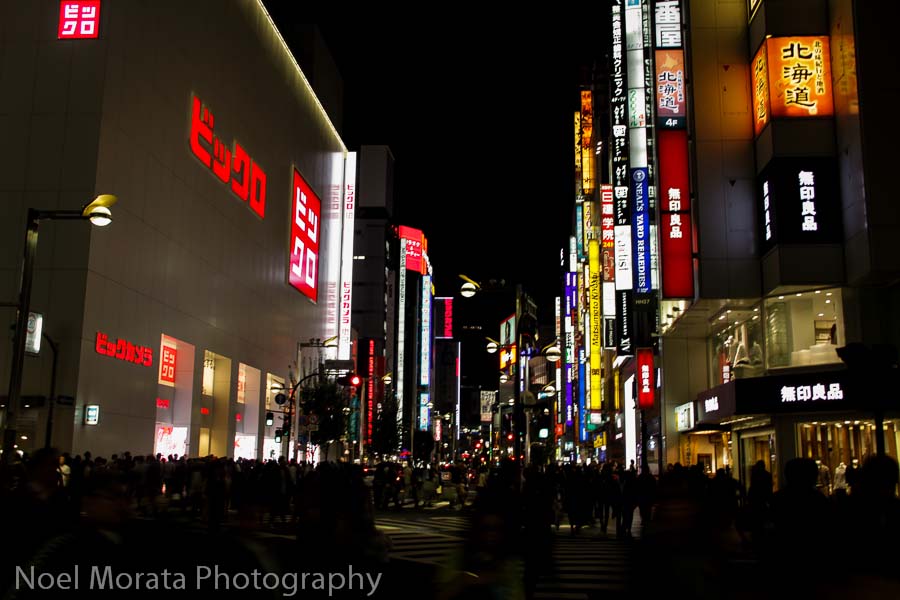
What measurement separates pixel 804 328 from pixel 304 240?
42.5m

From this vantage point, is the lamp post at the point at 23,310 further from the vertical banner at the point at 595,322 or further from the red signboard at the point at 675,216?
the vertical banner at the point at 595,322

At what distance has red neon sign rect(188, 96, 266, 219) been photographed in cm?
3962

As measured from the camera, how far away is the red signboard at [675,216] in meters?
27.8

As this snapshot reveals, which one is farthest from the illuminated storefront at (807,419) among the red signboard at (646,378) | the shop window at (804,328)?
→ the red signboard at (646,378)

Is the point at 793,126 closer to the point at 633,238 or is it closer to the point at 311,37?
the point at 633,238

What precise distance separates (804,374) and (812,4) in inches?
426

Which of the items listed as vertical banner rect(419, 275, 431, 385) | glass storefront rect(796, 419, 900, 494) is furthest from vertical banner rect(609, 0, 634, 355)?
vertical banner rect(419, 275, 431, 385)

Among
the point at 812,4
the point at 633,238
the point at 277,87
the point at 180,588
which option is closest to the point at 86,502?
the point at 180,588

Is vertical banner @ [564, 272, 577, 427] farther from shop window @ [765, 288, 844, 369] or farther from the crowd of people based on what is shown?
the crowd of people

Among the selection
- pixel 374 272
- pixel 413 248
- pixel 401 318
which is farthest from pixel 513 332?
pixel 413 248

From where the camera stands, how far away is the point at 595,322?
170 ft

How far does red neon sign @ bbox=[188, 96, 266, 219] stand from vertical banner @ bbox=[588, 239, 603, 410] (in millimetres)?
19511

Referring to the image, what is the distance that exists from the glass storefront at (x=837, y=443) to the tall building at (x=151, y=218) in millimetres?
20822

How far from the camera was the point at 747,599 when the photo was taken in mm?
4480
